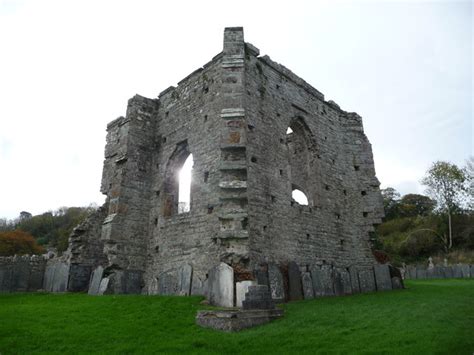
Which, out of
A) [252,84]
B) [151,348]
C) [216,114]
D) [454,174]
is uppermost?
[454,174]

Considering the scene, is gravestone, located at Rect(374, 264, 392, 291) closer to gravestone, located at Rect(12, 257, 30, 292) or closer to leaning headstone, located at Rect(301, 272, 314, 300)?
leaning headstone, located at Rect(301, 272, 314, 300)

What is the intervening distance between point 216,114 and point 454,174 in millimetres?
30709

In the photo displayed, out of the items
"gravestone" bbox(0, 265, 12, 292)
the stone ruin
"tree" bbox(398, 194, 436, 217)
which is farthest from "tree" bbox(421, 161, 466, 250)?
"gravestone" bbox(0, 265, 12, 292)

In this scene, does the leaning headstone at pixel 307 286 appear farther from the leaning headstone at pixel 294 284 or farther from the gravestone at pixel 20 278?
the gravestone at pixel 20 278

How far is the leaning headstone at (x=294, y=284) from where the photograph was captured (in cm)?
952

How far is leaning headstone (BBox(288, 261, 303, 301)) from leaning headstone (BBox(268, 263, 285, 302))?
11.3 inches

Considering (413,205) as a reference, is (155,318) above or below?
below

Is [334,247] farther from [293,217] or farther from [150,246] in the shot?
[150,246]

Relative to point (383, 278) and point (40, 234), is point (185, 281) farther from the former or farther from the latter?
point (40, 234)

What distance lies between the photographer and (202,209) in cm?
1167

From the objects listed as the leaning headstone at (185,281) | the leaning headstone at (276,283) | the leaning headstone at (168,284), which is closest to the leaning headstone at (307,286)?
the leaning headstone at (276,283)

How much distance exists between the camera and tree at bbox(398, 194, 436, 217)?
4547 centimetres

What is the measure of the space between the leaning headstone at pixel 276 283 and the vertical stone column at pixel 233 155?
78 cm

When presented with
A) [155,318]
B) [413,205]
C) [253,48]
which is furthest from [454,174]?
[155,318]
